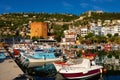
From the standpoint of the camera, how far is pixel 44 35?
5822 inches

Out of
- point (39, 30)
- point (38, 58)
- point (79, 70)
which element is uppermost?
point (39, 30)

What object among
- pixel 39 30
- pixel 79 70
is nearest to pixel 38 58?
pixel 79 70

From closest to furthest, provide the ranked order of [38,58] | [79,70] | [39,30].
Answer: [79,70], [38,58], [39,30]

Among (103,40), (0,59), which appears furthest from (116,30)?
(0,59)

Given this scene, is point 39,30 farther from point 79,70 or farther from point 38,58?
point 79,70

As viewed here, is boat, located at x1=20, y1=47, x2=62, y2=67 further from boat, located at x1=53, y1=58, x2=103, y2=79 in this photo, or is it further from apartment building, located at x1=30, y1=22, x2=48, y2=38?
apartment building, located at x1=30, y1=22, x2=48, y2=38

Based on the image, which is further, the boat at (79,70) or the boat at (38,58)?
the boat at (38,58)

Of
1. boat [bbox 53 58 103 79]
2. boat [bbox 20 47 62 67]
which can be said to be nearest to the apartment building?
boat [bbox 20 47 62 67]

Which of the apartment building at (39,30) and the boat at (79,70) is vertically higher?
the apartment building at (39,30)

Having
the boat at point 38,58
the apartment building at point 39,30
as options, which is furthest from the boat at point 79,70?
the apartment building at point 39,30

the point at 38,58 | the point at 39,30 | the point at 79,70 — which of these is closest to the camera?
the point at 79,70

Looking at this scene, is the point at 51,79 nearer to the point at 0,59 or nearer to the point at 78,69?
the point at 78,69

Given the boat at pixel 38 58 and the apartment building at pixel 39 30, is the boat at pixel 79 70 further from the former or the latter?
the apartment building at pixel 39 30

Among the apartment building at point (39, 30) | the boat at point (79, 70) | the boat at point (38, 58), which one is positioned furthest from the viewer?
the apartment building at point (39, 30)
